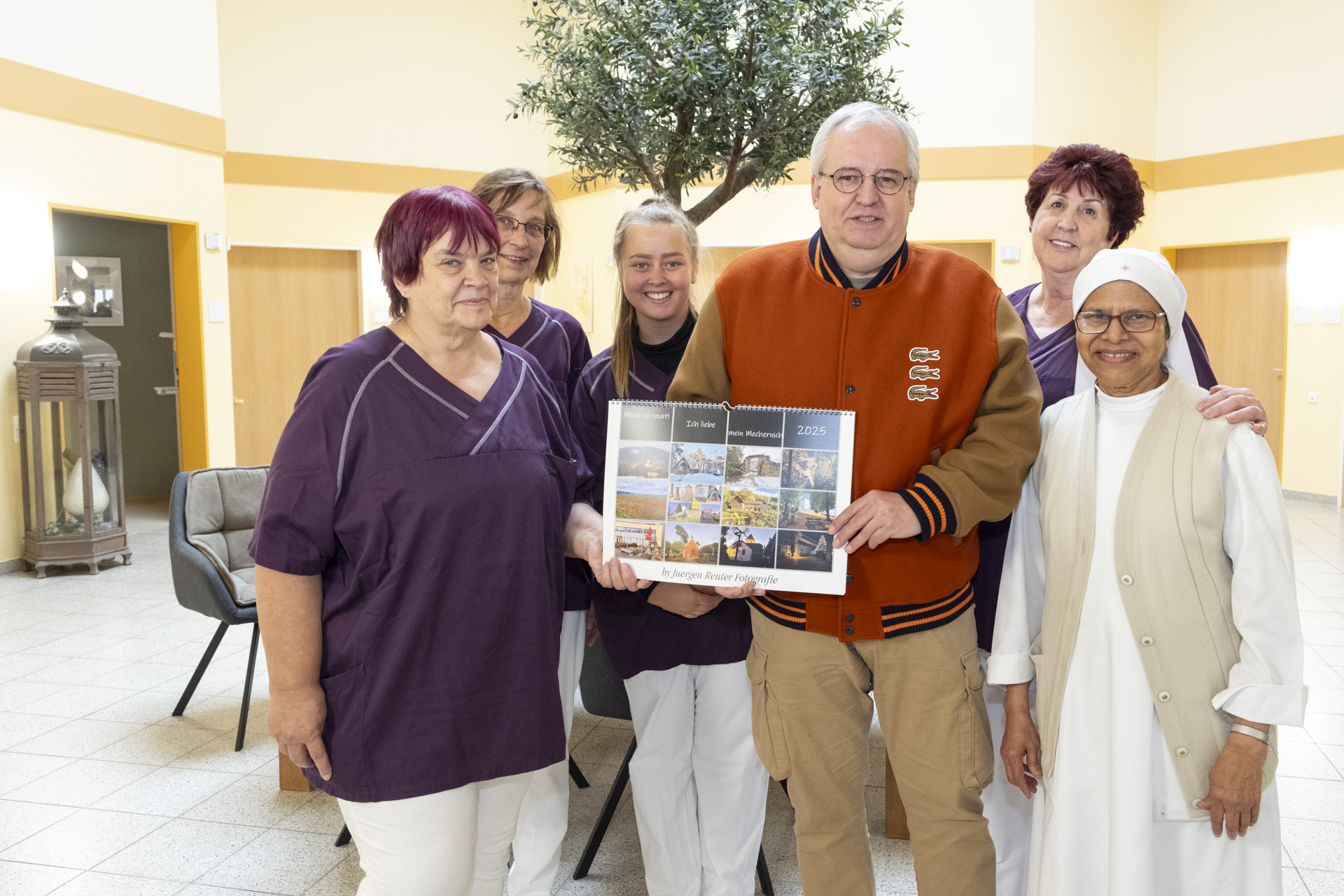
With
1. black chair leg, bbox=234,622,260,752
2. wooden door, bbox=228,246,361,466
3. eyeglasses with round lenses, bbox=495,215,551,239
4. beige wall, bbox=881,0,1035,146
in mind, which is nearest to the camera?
eyeglasses with round lenses, bbox=495,215,551,239

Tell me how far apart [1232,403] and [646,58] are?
10.3 feet

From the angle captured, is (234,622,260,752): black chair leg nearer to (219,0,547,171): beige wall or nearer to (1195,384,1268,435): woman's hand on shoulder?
(1195,384,1268,435): woman's hand on shoulder

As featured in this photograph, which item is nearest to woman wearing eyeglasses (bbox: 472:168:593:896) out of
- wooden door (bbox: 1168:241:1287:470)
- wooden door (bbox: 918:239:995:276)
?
wooden door (bbox: 918:239:995:276)

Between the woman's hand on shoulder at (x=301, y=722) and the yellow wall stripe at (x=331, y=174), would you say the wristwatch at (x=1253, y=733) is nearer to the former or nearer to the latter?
the woman's hand on shoulder at (x=301, y=722)

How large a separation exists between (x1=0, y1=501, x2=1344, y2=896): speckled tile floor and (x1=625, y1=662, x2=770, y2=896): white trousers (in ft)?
1.08

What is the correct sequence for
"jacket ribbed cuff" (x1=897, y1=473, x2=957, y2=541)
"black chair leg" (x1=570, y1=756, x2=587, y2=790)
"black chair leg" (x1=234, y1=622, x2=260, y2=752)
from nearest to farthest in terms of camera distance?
1. "jacket ribbed cuff" (x1=897, y1=473, x2=957, y2=541)
2. "black chair leg" (x1=570, y1=756, x2=587, y2=790)
3. "black chair leg" (x1=234, y1=622, x2=260, y2=752)

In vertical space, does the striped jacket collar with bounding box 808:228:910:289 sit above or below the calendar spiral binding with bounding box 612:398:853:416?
above

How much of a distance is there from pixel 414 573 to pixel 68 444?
20.5ft

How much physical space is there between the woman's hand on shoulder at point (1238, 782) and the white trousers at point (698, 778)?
3.39 ft

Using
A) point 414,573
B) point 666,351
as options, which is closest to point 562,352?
point 666,351

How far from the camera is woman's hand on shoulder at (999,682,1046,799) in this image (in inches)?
72.7

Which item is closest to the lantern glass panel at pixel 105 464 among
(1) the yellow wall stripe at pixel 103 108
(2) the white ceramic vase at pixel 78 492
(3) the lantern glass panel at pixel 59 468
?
(2) the white ceramic vase at pixel 78 492

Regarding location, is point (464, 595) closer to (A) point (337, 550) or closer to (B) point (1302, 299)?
(A) point (337, 550)

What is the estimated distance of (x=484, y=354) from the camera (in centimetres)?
185
